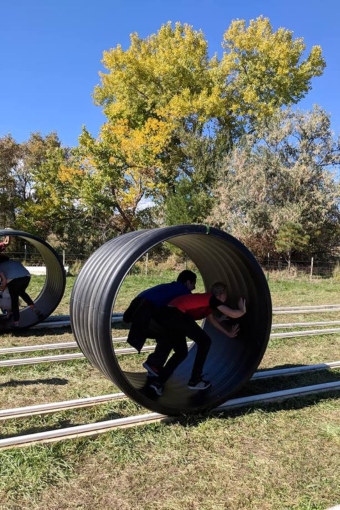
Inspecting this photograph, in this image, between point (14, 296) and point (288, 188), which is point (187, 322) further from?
point (288, 188)

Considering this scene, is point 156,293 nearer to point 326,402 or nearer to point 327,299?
point 326,402

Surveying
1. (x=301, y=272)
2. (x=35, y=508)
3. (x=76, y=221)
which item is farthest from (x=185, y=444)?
(x=76, y=221)

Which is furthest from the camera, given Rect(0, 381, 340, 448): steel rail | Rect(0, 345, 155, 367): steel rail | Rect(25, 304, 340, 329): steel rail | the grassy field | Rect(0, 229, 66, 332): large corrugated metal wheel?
Rect(25, 304, 340, 329): steel rail

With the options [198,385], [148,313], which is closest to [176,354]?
[198,385]

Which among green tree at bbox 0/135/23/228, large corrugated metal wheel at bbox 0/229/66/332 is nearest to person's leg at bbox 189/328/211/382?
large corrugated metal wheel at bbox 0/229/66/332

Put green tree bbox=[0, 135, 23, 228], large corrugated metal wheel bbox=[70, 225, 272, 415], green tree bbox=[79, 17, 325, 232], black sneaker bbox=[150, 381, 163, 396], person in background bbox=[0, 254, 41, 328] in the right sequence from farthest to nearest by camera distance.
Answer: green tree bbox=[0, 135, 23, 228]
green tree bbox=[79, 17, 325, 232]
person in background bbox=[0, 254, 41, 328]
black sneaker bbox=[150, 381, 163, 396]
large corrugated metal wheel bbox=[70, 225, 272, 415]

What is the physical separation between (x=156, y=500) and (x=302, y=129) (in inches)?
1012

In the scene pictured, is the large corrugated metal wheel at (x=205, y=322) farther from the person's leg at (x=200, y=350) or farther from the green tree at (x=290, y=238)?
the green tree at (x=290, y=238)

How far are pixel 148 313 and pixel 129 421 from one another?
1.19 m

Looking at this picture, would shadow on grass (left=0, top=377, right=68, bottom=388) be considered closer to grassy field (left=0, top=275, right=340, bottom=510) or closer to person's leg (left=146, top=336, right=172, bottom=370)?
grassy field (left=0, top=275, right=340, bottom=510)

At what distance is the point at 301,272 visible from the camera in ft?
82.6

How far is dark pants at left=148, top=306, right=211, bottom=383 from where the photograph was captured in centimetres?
520

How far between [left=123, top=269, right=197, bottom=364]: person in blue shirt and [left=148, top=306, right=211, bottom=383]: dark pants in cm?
6

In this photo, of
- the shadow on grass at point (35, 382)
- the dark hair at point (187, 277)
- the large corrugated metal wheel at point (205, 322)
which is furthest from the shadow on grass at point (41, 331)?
the dark hair at point (187, 277)
